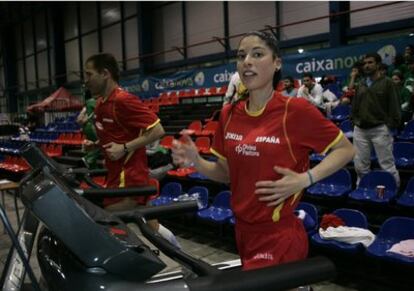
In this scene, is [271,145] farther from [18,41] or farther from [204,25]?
[18,41]

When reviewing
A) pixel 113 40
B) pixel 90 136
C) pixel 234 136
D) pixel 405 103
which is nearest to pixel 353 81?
pixel 405 103

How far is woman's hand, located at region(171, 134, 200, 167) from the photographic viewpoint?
5.81ft

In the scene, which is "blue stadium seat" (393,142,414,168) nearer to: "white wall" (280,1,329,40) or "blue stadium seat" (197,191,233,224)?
"blue stadium seat" (197,191,233,224)

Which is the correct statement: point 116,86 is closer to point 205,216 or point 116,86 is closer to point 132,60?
point 205,216

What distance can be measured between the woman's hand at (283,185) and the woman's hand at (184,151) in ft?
1.21

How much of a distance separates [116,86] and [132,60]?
14419 millimetres

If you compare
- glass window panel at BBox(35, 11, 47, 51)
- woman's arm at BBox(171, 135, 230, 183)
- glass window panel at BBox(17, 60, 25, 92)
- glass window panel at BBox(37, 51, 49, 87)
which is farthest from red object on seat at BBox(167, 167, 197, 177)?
glass window panel at BBox(17, 60, 25, 92)

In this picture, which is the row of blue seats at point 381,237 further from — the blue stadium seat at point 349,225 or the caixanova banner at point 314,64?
the caixanova banner at point 314,64

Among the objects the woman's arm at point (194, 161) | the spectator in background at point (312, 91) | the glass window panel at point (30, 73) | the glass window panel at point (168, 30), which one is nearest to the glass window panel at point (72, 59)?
the glass window panel at point (30, 73)

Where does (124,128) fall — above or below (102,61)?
below

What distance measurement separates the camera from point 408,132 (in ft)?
19.2

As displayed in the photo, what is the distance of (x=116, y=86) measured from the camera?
Answer: 112 inches

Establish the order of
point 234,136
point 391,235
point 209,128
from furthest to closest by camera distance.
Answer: point 209,128 < point 391,235 < point 234,136

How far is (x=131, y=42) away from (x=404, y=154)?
13523 millimetres
